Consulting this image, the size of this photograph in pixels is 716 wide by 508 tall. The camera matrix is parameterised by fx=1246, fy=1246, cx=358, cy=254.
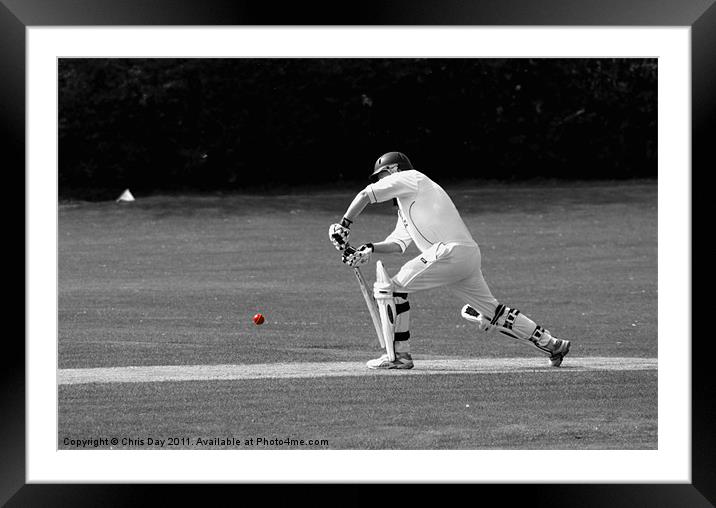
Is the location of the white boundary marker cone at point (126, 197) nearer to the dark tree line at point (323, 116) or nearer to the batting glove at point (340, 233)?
the dark tree line at point (323, 116)

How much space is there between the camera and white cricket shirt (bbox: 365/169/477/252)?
1142 centimetres

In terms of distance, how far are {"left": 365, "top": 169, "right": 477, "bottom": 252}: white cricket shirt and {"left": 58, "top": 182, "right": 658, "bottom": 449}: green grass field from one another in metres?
1.27

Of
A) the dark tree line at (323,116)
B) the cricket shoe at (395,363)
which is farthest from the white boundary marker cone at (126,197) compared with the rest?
the cricket shoe at (395,363)

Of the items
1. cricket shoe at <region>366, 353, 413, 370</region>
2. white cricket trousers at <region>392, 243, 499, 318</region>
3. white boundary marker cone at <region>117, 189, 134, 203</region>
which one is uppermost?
white boundary marker cone at <region>117, 189, 134, 203</region>

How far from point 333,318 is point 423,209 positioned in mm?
6753

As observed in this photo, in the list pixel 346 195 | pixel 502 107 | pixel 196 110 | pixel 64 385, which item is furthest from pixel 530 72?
pixel 64 385

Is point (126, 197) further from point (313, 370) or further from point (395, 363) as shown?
point (395, 363)

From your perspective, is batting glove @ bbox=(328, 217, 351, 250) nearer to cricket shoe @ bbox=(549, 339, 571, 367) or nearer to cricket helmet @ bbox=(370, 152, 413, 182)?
cricket helmet @ bbox=(370, 152, 413, 182)

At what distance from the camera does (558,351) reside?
1184 centimetres

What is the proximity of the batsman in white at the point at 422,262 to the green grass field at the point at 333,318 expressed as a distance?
416 millimetres

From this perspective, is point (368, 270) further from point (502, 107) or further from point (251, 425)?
point (251, 425)

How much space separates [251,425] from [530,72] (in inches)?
1103

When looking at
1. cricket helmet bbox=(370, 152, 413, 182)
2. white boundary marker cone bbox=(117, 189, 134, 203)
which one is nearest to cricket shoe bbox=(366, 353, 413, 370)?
cricket helmet bbox=(370, 152, 413, 182)

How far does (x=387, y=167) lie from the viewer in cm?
1175
